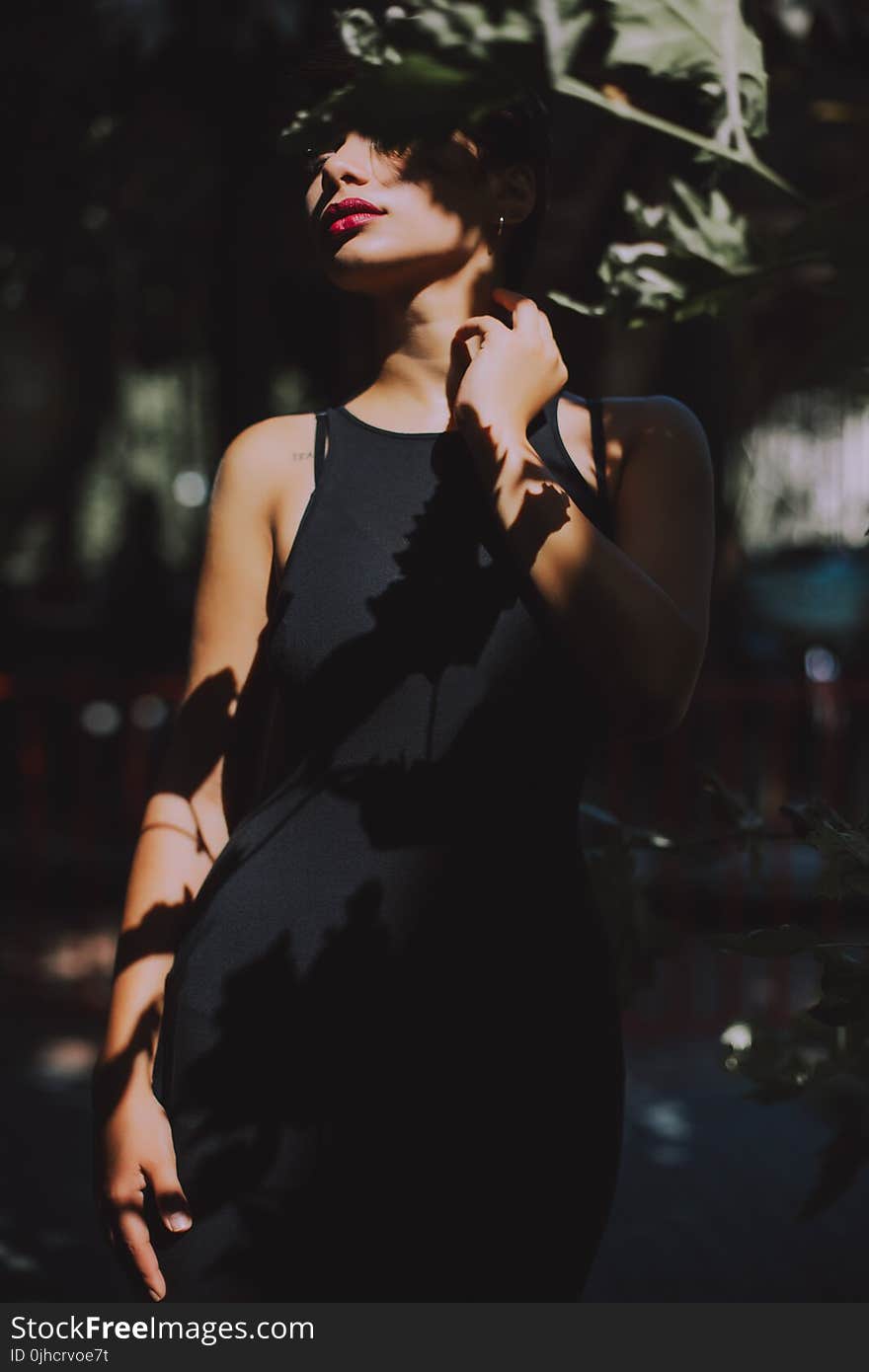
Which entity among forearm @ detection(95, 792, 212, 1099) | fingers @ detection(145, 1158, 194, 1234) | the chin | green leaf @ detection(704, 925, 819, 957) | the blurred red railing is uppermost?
the chin

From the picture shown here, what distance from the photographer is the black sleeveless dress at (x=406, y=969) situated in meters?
1.43

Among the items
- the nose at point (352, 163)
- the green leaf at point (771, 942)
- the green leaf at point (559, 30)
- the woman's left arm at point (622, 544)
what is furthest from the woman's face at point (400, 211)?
the green leaf at point (771, 942)

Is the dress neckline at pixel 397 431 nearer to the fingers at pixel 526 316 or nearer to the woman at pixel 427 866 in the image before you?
the woman at pixel 427 866

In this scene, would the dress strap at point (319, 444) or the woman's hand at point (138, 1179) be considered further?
the dress strap at point (319, 444)

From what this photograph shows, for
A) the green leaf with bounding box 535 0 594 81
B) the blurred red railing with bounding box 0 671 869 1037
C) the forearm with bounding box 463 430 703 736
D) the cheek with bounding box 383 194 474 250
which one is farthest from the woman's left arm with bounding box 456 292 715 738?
the blurred red railing with bounding box 0 671 869 1037

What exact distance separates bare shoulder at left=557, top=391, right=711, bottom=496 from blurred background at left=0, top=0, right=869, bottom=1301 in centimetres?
11

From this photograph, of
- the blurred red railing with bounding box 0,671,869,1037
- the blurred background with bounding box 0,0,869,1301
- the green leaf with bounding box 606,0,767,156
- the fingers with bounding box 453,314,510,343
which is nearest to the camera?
the green leaf with bounding box 606,0,767,156

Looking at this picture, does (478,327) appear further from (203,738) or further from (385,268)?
(203,738)

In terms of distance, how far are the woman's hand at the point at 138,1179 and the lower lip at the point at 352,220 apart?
0.91 m

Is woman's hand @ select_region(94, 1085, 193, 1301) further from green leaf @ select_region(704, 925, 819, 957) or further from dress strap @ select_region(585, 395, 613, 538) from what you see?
dress strap @ select_region(585, 395, 613, 538)

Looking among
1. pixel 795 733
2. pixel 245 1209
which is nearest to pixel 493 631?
pixel 245 1209

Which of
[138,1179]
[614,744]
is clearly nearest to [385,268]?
[138,1179]

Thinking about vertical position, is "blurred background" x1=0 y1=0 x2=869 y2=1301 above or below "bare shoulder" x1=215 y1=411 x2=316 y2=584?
below

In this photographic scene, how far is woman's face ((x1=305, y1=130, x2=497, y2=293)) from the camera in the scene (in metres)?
1.52
